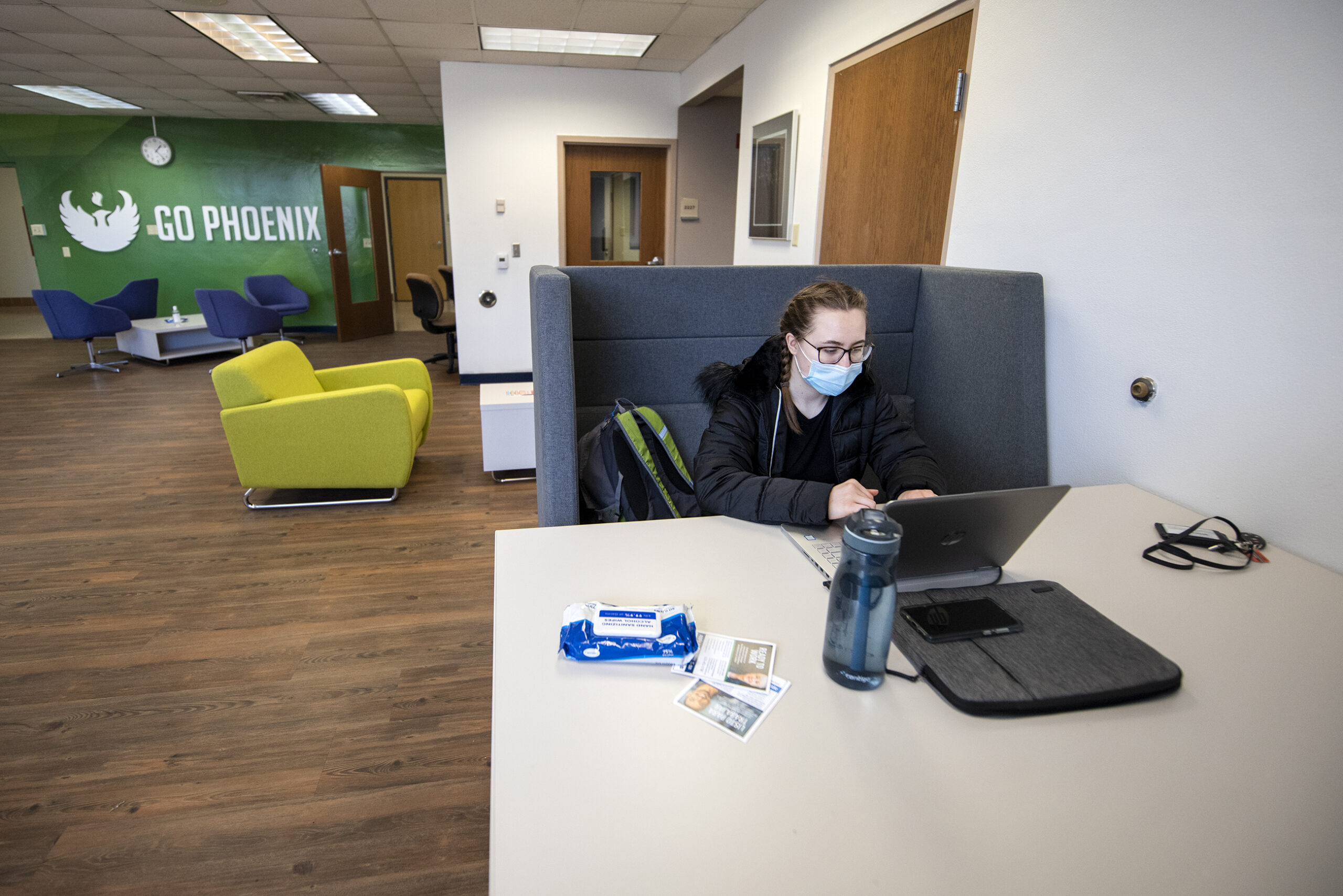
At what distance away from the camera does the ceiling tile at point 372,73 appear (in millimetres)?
5715

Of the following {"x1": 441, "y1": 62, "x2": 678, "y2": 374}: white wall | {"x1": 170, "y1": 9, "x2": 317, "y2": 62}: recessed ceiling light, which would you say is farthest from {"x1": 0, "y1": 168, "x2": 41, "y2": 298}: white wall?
{"x1": 441, "y1": 62, "x2": 678, "y2": 374}: white wall

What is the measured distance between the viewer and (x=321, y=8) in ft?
13.7

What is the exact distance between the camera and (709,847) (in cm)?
69

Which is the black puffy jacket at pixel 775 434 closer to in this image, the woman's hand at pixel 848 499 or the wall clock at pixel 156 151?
the woman's hand at pixel 848 499

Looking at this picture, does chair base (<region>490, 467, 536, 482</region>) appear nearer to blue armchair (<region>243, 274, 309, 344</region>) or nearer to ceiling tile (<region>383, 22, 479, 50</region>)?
ceiling tile (<region>383, 22, 479, 50</region>)

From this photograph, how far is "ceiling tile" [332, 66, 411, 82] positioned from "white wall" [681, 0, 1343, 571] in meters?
5.20

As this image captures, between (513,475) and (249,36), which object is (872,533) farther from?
(249,36)

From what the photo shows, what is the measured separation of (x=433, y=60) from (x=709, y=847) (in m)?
6.25

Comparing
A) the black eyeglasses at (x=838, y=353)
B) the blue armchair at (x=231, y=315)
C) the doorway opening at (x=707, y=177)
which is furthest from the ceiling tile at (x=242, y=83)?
the black eyeglasses at (x=838, y=353)

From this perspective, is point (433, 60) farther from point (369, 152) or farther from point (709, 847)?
point (709, 847)

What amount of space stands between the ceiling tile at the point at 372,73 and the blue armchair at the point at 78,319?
3.24 metres

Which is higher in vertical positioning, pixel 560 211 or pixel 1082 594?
pixel 560 211

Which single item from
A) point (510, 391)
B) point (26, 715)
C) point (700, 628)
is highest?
point (700, 628)


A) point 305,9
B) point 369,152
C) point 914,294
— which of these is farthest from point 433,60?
point 914,294
